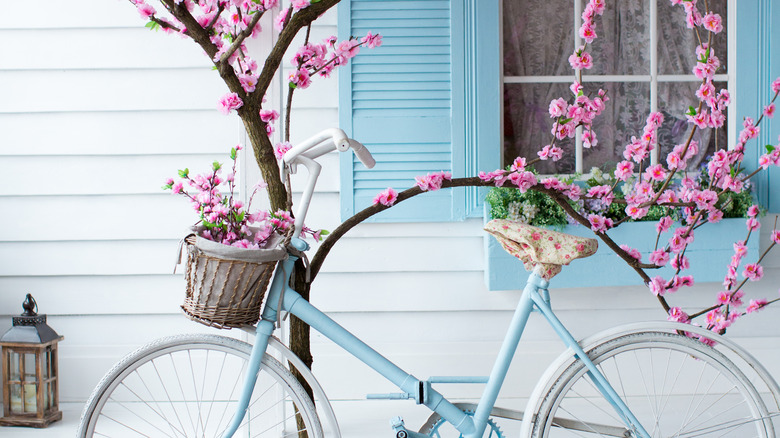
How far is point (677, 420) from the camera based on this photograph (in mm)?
2654

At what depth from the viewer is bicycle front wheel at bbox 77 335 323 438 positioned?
1.73m

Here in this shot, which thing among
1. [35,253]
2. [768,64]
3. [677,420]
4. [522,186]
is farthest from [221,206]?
[768,64]

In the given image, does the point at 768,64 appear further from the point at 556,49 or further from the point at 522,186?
the point at 522,186

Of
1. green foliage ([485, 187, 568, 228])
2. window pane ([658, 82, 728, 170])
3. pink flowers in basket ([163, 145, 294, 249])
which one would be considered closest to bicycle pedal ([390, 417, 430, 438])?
pink flowers in basket ([163, 145, 294, 249])

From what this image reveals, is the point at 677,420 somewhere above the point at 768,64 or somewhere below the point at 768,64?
below

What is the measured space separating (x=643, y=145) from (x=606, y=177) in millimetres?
673

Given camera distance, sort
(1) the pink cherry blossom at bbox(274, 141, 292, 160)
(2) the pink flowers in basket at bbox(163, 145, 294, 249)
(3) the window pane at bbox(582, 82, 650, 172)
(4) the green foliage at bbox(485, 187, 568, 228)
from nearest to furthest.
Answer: (2) the pink flowers in basket at bbox(163, 145, 294, 249)
(1) the pink cherry blossom at bbox(274, 141, 292, 160)
(4) the green foliage at bbox(485, 187, 568, 228)
(3) the window pane at bbox(582, 82, 650, 172)

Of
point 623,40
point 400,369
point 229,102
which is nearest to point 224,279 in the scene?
point 400,369

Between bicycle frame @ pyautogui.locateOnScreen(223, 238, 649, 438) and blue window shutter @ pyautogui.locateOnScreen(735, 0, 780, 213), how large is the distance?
1.57m

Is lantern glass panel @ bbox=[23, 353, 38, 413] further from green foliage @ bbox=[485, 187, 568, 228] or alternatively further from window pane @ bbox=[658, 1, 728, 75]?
window pane @ bbox=[658, 1, 728, 75]

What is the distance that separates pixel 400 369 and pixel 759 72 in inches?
82.2

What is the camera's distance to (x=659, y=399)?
2.78 meters

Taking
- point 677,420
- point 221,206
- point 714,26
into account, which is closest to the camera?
point 221,206

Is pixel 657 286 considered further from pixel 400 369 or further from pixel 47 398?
pixel 47 398
